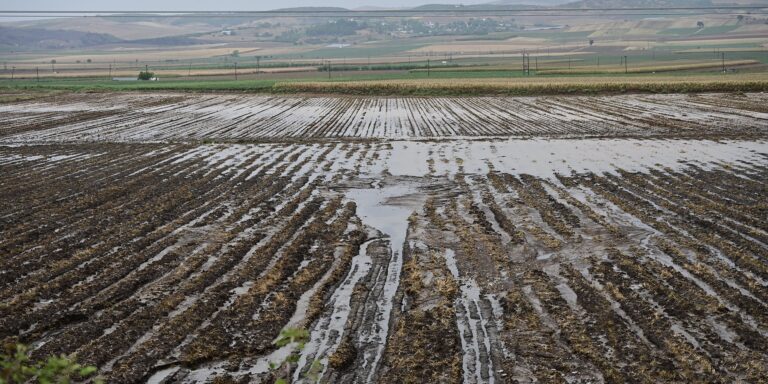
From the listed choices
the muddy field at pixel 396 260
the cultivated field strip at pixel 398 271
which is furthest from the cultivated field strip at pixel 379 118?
the cultivated field strip at pixel 398 271

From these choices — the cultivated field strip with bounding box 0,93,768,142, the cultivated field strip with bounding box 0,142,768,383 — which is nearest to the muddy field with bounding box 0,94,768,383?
the cultivated field strip with bounding box 0,142,768,383

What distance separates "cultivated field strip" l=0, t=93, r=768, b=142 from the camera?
26672 millimetres

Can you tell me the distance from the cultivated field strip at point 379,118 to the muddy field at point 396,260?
144 inches

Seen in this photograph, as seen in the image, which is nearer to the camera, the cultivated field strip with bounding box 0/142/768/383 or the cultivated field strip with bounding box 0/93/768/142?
the cultivated field strip with bounding box 0/142/768/383

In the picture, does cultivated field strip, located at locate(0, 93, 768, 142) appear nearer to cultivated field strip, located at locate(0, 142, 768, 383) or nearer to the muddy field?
the muddy field

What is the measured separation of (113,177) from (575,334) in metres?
12.5

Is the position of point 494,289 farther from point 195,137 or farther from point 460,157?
point 195,137

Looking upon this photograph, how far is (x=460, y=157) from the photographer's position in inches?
810

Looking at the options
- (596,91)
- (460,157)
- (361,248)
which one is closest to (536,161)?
(460,157)

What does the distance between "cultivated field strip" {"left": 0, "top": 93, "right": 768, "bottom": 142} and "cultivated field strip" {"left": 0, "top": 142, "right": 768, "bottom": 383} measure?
8.21 meters

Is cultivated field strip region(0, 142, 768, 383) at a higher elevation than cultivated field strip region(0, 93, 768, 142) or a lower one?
lower

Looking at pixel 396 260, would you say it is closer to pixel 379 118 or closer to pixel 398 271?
pixel 398 271

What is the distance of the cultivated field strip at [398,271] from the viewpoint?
280 inches

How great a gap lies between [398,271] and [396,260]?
58 cm
